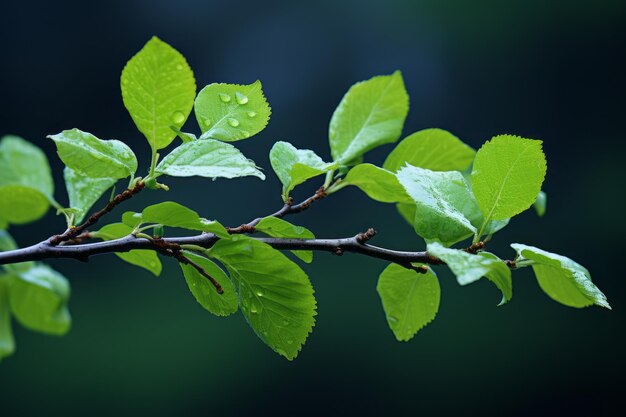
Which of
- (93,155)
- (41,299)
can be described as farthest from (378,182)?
(41,299)

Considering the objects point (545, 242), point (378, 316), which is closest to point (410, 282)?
point (378, 316)

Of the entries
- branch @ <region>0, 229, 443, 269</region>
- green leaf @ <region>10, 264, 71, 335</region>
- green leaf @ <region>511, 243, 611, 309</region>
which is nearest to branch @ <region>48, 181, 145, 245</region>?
branch @ <region>0, 229, 443, 269</region>

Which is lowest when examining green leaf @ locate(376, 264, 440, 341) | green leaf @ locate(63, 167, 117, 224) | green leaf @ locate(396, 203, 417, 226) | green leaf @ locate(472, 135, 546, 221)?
green leaf @ locate(376, 264, 440, 341)

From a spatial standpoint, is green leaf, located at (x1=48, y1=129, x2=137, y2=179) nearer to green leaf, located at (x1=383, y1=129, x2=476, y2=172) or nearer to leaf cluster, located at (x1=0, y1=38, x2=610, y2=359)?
leaf cluster, located at (x1=0, y1=38, x2=610, y2=359)

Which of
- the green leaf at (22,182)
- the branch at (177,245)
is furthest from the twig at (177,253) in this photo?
the green leaf at (22,182)

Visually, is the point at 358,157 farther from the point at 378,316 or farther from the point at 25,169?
the point at 378,316

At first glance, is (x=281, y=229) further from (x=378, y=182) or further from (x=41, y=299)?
(x=41, y=299)
